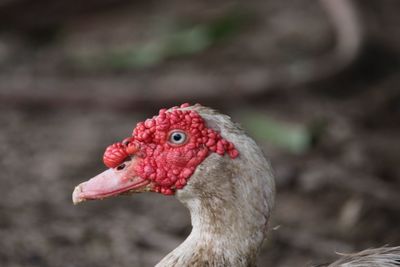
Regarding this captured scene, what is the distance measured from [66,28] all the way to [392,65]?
3160 millimetres

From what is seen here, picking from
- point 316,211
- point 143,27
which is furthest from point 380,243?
point 143,27

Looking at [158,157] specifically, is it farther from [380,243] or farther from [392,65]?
[392,65]

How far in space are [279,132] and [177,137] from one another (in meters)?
3.11

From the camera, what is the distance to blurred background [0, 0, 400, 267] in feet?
14.5

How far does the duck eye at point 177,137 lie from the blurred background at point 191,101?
1595 mm

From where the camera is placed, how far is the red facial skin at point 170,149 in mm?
2674

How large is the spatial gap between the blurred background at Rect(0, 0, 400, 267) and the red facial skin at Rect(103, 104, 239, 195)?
1.52 m

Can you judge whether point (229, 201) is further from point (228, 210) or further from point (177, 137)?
point (177, 137)

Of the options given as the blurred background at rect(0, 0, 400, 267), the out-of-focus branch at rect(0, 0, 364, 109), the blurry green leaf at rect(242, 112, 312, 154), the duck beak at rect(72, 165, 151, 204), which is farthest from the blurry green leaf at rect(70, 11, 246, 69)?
the duck beak at rect(72, 165, 151, 204)

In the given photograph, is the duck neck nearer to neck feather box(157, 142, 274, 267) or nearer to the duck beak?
neck feather box(157, 142, 274, 267)

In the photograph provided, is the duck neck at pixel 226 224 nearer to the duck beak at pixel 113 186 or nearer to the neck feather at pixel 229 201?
the neck feather at pixel 229 201

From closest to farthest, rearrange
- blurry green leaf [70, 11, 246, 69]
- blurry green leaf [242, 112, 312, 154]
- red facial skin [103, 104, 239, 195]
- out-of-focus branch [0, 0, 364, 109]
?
red facial skin [103, 104, 239, 195] < blurry green leaf [242, 112, 312, 154] < out-of-focus branch [0, 0, 364, 109] < blurry green leaf [70, 11, 246, 69]

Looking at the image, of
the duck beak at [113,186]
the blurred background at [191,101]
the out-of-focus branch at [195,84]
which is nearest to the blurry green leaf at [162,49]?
the blurred background at [191,101]

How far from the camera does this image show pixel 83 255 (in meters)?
4.16
